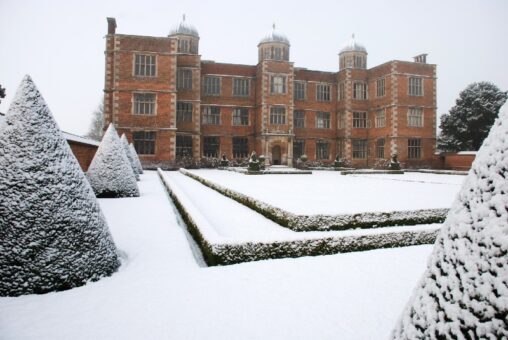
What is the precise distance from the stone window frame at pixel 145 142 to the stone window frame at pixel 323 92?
52.9 ft

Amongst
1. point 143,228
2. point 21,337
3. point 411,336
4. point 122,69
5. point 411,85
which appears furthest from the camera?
point 411,85

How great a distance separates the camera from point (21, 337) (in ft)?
9.31

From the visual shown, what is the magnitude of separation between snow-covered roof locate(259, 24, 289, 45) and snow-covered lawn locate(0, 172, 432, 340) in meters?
29.8

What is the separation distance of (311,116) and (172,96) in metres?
13.7

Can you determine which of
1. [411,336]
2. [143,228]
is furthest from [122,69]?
[411,336]

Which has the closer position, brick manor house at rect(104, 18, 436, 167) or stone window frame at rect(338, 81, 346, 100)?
brick manor house at rect(104, 18, 436, 167)

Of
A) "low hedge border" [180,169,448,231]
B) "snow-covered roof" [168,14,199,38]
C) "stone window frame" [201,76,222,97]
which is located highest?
"snow-covered roof" [168,14,199,38]

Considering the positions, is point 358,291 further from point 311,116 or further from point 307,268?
point 311,116

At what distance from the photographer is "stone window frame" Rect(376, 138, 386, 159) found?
30.5 m

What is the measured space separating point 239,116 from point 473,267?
2981 centimetres

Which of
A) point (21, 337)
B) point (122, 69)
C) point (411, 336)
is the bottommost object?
point (21, 337)

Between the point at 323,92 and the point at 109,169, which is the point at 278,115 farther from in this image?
the point at 109,169

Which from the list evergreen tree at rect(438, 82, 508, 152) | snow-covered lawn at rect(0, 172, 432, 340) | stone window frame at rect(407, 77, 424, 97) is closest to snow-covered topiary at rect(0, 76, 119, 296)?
snow-covered lawn at rect(0, 172, 432, 340)

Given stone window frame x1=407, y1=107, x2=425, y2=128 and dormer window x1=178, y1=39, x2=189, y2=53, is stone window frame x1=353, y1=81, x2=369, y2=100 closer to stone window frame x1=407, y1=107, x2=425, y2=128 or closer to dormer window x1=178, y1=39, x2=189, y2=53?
stone window frame x1=407, y1=107, x2=425, y2=128
